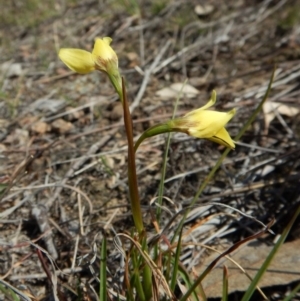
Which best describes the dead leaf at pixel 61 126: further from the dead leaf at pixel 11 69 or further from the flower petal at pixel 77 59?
the flower petal at pixel 77 59

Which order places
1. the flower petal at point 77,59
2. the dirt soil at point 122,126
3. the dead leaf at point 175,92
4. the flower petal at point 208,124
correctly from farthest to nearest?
1. the dead leaf at point 175,92
2. the dirt soil at point 122,126
3. the flower petal at point 77,59
4. the flower petal at point 208,124

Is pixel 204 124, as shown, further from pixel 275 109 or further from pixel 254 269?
pixel 275 109

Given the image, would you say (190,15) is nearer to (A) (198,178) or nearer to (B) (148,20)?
(B) (148,20)

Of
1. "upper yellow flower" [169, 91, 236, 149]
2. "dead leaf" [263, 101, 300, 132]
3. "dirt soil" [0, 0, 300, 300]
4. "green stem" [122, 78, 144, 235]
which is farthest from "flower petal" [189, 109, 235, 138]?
"dead leaf" [263, 101, 300, 132]

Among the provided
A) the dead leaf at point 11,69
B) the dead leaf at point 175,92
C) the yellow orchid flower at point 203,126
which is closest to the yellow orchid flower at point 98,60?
the yellow orchid flower at point 203,126

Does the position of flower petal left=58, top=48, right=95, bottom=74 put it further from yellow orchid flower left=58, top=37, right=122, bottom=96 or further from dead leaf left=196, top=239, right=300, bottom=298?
dead leaf left=196, top=239, right=300, bottom=298

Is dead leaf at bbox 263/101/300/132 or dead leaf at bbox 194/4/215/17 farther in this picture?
dead leaf at bbox 194/4/215/17

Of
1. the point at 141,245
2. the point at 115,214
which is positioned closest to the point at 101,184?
the point at 115,214
